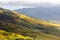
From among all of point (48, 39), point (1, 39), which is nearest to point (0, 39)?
point (1, 39)

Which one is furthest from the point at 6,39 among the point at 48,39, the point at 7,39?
the point at 48,39

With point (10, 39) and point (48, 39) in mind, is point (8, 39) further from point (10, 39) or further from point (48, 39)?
point (48, 39)

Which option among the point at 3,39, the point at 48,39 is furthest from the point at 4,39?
the point at 48,39

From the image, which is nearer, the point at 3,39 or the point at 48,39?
the point at 3,39

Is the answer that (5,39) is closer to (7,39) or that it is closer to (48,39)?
(7,39)

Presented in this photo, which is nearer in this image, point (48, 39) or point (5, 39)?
point (5, 39)

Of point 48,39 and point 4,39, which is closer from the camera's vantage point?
point 4,39

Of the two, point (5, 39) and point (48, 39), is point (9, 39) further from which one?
point (48, 39)
